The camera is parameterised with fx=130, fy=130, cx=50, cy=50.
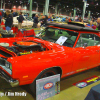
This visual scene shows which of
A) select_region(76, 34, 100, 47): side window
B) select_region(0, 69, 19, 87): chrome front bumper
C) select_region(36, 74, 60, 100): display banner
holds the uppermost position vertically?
select_region(76, 34, 100, 47): side window

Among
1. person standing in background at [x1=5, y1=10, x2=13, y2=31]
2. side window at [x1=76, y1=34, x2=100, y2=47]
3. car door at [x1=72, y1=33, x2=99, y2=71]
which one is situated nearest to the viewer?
car door at [x1=72, y1=33, x2=99, y2=71]

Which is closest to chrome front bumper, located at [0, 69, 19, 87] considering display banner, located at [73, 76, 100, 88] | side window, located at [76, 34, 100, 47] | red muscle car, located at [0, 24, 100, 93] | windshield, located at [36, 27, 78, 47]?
red muscle car, located at [0, 24, 100, 93]

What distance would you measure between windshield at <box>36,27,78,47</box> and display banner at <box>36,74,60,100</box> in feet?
3.85

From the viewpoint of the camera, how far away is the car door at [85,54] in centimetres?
Result: 327

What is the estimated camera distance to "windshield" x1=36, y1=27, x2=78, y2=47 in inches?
137

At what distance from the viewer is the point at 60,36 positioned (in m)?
3.68

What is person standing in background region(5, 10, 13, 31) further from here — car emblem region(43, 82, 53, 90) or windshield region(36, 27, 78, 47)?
car emblem region(43, 82, 53, 90)

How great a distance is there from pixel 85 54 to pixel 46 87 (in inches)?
58.6

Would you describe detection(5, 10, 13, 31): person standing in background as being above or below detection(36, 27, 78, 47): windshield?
above

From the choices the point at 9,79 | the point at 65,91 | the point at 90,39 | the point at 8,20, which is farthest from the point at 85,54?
→ the point at 8,20

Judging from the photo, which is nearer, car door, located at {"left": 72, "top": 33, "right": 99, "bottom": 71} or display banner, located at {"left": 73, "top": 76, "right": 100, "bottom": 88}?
car door, located at {"left": 72, "top": 33, "right": 99, "bottom": 71}

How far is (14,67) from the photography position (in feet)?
7.52

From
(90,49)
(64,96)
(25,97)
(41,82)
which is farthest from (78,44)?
(25,97)

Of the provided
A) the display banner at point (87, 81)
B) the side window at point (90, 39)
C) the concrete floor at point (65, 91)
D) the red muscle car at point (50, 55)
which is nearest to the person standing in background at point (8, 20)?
the red muscle car at point (50, 55)
